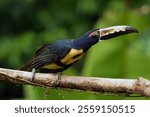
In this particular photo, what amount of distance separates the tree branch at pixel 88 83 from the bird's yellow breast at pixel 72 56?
1.1 inches

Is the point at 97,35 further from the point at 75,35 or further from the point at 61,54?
the point at 75,35

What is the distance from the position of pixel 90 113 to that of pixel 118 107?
0.07m

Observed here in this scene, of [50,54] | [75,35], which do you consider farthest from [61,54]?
[75,35]

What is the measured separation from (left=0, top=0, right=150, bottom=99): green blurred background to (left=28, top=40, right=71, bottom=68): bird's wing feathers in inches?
2.8

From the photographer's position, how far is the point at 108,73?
1.37m

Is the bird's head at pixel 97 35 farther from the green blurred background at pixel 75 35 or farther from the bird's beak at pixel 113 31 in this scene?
the green blurred background at pixel 75 35

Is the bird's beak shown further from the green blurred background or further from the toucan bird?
the green blurred background

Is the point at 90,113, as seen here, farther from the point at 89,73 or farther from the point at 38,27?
the point at 38,27

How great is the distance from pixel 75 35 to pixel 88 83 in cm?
93

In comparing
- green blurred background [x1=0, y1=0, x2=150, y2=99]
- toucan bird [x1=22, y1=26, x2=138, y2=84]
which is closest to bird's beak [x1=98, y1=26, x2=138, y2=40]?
toucan bird [x1=22, y1=26, x2=138, y2=84]

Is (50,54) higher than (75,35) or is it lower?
lower

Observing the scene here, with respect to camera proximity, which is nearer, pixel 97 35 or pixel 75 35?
pixel 97 35

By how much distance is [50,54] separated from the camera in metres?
0.87

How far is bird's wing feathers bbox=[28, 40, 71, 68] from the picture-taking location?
861mm
